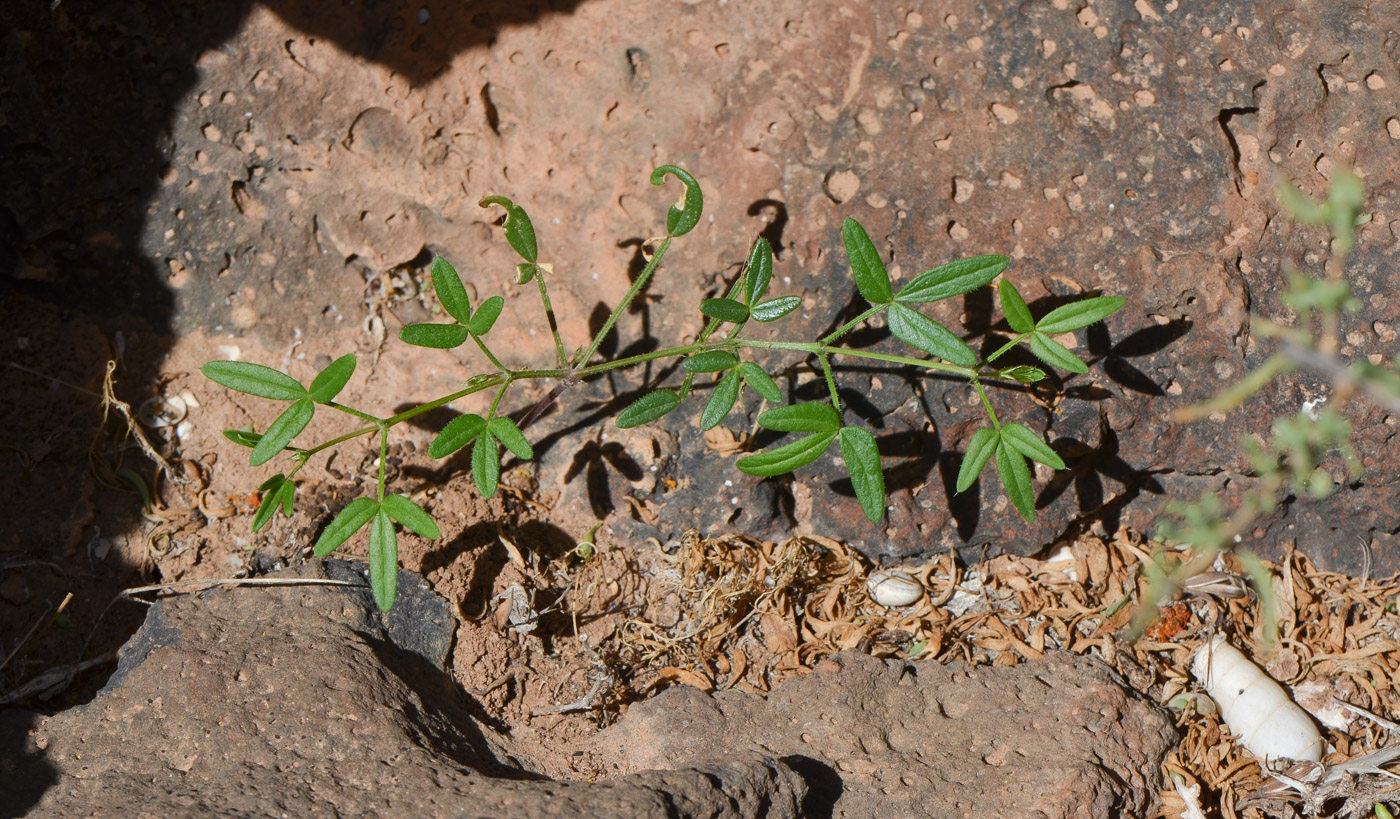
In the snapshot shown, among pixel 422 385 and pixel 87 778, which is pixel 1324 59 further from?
pixel 87 778

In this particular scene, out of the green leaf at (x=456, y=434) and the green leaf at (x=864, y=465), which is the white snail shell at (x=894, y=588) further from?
the green leaf at (x=456, y=434)

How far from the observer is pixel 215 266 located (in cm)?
255

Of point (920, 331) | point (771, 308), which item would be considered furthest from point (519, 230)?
point (920, 331)

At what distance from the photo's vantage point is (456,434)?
200cm

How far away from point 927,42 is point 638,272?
93cm

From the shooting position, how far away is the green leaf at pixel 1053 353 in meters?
1.97

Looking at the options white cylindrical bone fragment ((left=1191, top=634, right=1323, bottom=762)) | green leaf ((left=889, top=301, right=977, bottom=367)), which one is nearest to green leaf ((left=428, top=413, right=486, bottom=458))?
green leaf ((left=889, top=301, right=977, bottom=367))

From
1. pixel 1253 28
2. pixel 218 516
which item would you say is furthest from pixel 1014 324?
pixel 218 516

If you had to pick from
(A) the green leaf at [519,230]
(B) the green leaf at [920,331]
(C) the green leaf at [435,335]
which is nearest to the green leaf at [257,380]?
(C) the green leaf at [435,335]

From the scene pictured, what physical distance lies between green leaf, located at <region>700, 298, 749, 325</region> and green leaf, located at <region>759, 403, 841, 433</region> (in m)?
0.23

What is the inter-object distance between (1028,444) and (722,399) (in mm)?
647

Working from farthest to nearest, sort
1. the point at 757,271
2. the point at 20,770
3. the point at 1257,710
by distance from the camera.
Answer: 1. the point at 1257,710
2. the point at 757,271
3. the point at 20,770

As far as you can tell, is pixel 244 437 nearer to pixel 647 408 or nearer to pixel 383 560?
pixel 383 560

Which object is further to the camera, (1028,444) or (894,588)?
(894,588)
